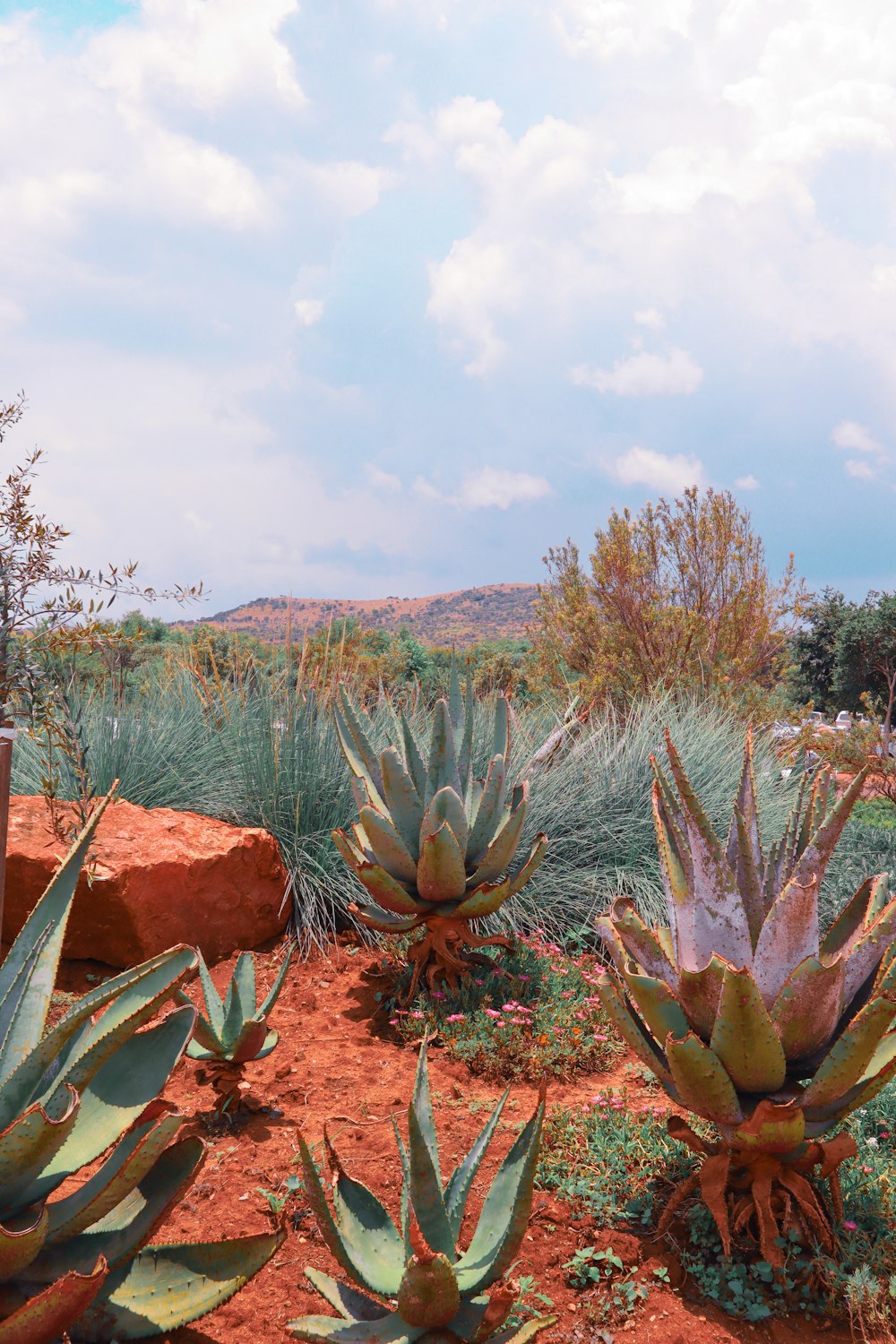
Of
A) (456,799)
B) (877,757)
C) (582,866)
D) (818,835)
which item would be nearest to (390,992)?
(456,799)

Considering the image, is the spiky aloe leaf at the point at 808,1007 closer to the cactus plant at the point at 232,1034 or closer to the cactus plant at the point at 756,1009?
the cactus plant at the point at 756,1009

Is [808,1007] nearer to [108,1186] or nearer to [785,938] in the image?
[785,938]

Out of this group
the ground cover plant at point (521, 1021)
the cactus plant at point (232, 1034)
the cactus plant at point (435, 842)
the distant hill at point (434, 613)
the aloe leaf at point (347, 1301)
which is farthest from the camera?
the distant hill at point (434, 613)

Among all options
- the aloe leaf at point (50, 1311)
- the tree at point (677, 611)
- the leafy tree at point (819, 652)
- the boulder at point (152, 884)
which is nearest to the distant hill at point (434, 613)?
the leafy tree at point (819, 652)

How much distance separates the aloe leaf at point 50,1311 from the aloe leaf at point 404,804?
2740 millimetres

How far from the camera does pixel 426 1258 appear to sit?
1627 mm

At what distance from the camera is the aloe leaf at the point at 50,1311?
141 centimetres

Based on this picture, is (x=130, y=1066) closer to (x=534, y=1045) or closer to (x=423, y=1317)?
(x=423, y=1317)

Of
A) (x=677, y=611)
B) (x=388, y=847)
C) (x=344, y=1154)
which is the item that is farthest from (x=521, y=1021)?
(x=677, y=611)

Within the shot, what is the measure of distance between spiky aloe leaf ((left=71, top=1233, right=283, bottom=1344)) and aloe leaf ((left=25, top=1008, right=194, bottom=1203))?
27cm

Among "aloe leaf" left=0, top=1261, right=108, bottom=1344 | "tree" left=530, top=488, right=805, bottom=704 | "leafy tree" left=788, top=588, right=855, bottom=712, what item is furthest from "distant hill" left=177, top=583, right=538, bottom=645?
"aloe leaf" left=0, top=1261, right=108, bottom=1344

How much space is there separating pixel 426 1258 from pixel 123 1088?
25.3 inches

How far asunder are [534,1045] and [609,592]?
959cm

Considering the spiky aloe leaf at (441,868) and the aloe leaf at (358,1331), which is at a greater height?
the spiky aloe leaf at (441,868)
